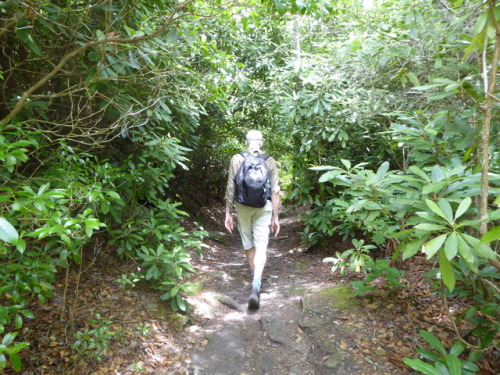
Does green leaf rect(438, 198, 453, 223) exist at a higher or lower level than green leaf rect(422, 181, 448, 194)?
lower

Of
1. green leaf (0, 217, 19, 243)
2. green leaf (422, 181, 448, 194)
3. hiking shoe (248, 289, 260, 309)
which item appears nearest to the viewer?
green leaf (0, 217, 19, 243)

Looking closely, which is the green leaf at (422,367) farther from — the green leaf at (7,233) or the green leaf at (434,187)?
the green leaf at (7,233)

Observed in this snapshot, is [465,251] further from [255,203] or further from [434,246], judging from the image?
[255,203]

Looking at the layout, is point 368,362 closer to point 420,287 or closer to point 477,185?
point 420,287

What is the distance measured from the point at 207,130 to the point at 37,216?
6262 mm

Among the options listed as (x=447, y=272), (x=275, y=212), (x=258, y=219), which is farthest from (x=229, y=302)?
(x=447, y=272)

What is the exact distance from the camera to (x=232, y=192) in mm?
4238

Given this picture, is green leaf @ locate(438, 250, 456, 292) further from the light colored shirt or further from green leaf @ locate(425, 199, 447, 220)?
the light colored shirt

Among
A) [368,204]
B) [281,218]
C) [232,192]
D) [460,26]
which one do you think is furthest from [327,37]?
[281,218]

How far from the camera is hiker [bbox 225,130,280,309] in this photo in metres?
4.00

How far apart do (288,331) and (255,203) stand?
1.52m

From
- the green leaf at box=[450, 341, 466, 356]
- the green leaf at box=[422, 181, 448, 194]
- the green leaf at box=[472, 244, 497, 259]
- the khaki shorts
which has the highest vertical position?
the green leaf at box=[422, 181, 448, 194]

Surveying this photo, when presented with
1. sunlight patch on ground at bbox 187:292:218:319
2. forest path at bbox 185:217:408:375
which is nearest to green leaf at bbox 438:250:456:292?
forest path at bbox 185:217:408:375

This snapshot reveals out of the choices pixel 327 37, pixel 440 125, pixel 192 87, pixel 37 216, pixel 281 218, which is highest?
pixel 327 37
